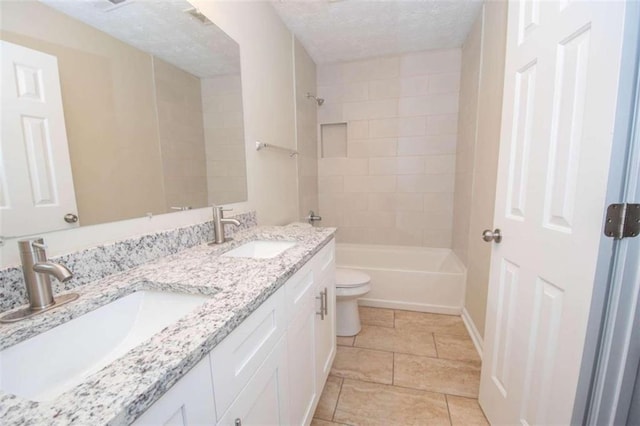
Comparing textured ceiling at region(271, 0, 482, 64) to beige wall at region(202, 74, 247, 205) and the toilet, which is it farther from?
the toilet

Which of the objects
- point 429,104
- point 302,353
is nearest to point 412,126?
point 429,104

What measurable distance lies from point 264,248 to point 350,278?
0.93 m

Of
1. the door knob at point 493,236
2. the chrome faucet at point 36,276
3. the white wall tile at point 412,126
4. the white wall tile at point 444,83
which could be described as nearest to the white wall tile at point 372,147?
the white wall tile at point 412,126

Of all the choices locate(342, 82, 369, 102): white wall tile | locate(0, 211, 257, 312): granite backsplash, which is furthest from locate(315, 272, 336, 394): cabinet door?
locate(342, 82, 369, 102): white wall tile

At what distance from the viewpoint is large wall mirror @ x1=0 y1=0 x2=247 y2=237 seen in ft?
2.14

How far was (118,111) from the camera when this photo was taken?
867mm

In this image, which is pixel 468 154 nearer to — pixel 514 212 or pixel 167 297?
pixel 514 212

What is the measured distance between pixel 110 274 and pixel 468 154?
8.22 feet

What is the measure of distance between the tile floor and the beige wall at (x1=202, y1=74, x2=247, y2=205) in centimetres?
127

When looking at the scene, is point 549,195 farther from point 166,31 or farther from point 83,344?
point 166,31

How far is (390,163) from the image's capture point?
2.90m

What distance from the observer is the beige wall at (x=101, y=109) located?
2.29 feet

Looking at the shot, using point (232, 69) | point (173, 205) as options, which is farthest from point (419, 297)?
point (232, 69)

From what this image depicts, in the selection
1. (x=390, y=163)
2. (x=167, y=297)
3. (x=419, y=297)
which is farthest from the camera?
(x=390, y=163)
